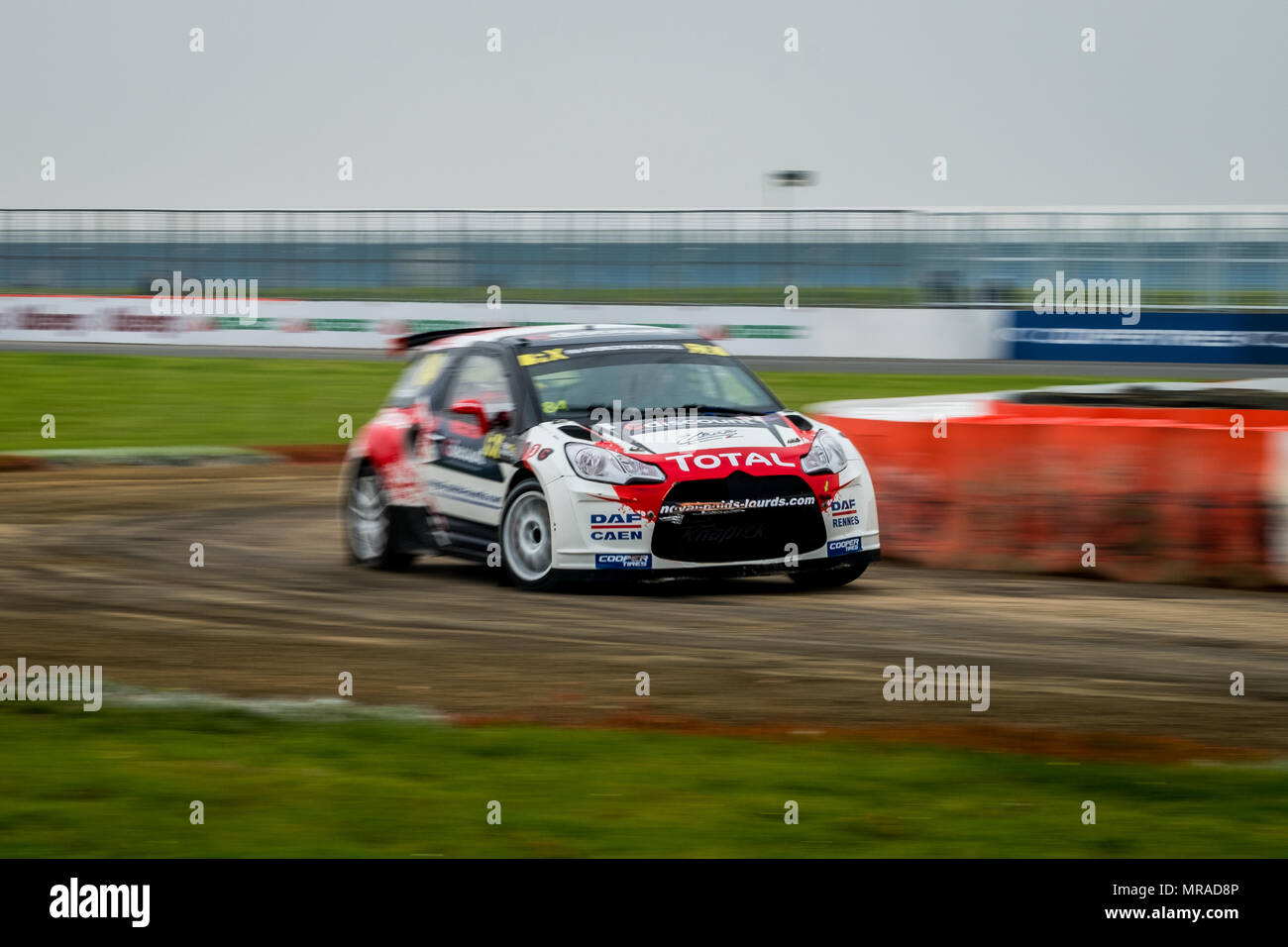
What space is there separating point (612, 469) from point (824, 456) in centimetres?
126

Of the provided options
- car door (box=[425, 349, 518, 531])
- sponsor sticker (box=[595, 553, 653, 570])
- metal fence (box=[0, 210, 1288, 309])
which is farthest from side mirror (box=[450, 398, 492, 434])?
metal fence (box=[0, 210, 1288, 309])

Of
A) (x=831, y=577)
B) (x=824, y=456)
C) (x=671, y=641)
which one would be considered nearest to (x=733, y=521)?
(x=824, y=456)

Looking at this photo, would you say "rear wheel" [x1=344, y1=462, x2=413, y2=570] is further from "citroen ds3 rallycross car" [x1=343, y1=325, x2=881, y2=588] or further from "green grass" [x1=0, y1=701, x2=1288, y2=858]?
"green grass" [x1=0, y1=701, x2=1288, y2=858]

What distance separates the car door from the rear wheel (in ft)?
1.98

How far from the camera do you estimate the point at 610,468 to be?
31.7ft

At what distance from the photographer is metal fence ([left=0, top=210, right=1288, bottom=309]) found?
35.5 meters

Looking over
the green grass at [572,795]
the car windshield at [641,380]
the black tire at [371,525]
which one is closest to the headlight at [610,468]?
the car windshield at [641,380]

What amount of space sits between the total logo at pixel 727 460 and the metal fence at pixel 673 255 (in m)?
25.9

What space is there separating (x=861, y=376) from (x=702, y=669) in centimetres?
2247

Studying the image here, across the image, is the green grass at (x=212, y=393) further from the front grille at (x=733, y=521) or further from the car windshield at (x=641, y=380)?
the front grille at (x=733, y=521)

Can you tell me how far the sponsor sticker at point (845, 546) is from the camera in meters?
10.1

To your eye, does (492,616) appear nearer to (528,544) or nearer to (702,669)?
(528,544)
